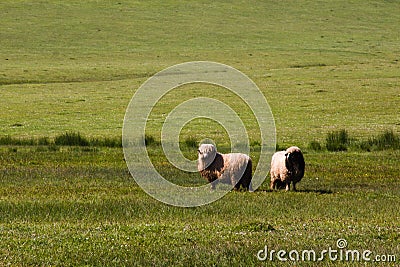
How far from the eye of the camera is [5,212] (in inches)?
568

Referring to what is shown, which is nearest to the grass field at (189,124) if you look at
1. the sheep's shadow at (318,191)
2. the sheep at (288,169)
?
the sheep's shadow at (318,191)

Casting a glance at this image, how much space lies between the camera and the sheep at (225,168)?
747 inches

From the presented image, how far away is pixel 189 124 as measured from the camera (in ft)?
140

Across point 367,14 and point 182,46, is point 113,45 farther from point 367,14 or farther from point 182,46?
point 367,14

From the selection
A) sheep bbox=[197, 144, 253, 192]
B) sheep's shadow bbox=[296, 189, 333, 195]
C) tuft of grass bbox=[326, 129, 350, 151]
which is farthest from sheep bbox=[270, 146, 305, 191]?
tuft of grass bbox=[326, 129, 350, 151]

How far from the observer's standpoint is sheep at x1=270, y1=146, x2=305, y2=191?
18.9 metres

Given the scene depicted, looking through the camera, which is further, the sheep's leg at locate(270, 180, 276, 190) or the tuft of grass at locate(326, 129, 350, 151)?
the tuft of grass at locate(326, 129, 350, 151)

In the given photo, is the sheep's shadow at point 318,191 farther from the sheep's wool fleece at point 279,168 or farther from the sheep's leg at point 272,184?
the sheep's leg at point 272,184

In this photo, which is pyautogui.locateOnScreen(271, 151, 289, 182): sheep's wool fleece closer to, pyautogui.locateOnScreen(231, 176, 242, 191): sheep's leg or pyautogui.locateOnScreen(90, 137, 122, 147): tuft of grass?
pyautogui.locateOnScreen(231, 176, 242, 191): sheep's leg

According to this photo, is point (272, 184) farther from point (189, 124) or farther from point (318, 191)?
point (189, 124)

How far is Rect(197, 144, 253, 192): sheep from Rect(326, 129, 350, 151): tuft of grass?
1238 cm

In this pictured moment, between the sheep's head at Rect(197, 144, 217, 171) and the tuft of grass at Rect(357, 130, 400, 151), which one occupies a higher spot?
the sheep's head at Rect(197, 144, 217, 171)

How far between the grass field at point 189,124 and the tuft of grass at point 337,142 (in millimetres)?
485

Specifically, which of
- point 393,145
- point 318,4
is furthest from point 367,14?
point 393,145
